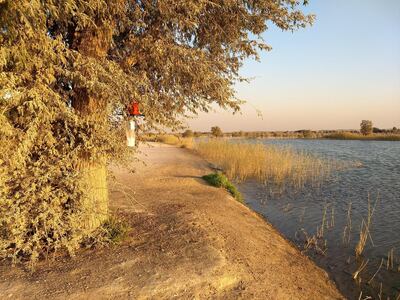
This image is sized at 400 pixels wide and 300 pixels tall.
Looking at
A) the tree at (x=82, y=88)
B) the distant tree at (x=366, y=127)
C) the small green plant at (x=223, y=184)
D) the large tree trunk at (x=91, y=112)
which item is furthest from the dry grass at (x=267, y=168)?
the distant tree at (x=366, y=127)

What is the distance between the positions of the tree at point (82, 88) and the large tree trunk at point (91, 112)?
2 cm

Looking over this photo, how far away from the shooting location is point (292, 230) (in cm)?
826

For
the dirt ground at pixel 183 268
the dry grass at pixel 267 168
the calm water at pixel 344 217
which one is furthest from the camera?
the dry grass at pixel 267 168

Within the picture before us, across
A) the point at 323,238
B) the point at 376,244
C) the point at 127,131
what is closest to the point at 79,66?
the point at 127,131

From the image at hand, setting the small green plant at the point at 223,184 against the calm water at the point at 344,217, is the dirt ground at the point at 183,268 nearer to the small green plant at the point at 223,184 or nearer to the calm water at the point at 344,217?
the calm water at the point at 344,217

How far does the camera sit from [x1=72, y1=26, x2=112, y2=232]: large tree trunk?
5482mm

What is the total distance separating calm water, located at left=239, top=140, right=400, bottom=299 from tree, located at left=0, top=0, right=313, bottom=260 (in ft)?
11.6

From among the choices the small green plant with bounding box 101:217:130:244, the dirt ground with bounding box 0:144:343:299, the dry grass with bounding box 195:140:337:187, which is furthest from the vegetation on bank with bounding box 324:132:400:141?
the small green plant with bounding box 101:217:130:244

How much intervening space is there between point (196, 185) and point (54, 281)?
742 centimetres

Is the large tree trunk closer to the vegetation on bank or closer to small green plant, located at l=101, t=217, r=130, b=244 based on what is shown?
small green plant, located at l=101, t=217, r=130, b=244

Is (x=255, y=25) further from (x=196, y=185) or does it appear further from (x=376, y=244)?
(x=196, y=185)

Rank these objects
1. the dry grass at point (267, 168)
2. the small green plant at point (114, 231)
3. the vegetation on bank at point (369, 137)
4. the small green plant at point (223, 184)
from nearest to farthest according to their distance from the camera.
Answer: the small green plant at point (114, 231) < the small green plant at point (223, 184) < the dry grass at point (267, 168) < the vegetation on bank at point (369, 137)

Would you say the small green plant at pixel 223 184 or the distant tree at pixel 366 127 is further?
the distant tree at pixel 366 127

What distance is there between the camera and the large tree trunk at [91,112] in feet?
18.0
